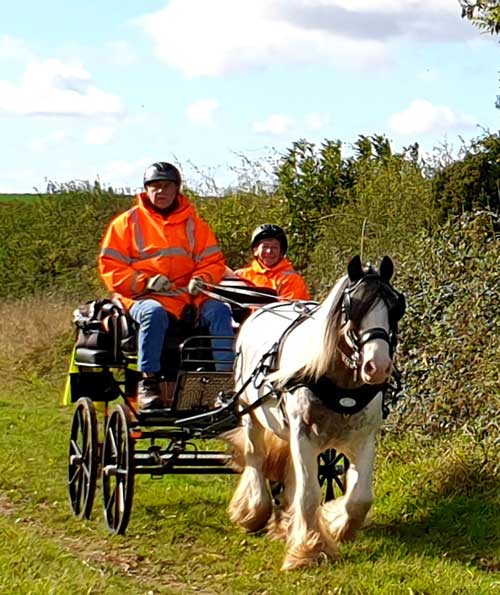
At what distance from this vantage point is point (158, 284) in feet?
24.2

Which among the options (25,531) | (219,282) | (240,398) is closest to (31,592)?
(25,531)

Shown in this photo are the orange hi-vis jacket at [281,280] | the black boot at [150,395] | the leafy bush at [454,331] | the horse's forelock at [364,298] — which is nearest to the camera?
the horse's forelock at [364,298]

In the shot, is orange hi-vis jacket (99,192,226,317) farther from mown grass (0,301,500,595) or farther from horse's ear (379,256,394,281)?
horse's ear (379,256,394,281)

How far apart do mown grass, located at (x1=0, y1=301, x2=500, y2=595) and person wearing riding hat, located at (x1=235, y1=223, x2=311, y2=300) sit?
1386 millimetres

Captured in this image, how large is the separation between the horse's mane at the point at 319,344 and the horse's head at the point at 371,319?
0.09m

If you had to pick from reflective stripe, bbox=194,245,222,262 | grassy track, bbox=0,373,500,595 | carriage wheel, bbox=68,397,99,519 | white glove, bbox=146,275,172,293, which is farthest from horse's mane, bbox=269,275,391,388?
carriage wheel, bbox=68,397,99,519

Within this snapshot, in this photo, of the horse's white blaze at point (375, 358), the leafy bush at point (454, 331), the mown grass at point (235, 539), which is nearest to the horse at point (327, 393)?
the horse's white blaze at point (375, 358)

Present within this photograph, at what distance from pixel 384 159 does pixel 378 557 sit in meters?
8.85

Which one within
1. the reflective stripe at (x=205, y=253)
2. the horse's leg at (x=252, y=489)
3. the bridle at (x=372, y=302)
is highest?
the reflective stripe at (x=205, y=253)

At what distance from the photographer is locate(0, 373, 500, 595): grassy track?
5945mm

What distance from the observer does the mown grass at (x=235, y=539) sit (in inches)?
234

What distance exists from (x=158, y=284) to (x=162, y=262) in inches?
10.2

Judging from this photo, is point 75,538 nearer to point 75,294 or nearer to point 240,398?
point 240,398

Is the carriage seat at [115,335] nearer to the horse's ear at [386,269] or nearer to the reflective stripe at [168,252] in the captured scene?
the reflective stripe at [168,252]
